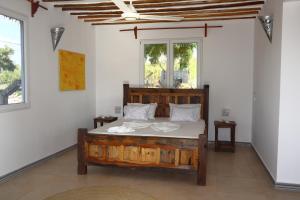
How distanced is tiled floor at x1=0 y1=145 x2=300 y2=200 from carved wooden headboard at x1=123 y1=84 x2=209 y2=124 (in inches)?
54.5

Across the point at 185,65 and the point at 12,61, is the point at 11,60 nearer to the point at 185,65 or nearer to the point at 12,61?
the point at 12,61

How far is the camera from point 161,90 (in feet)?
17.7

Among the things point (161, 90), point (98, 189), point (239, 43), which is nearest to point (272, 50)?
point (239, 43)

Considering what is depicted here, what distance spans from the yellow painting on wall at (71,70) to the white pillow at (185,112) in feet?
6.20

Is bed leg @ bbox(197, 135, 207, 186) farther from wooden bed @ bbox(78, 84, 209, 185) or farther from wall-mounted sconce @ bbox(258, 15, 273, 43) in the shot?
wall-mounted sconce @ bbox(258, 15, 273, 43)

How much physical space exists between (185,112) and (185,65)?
113cm

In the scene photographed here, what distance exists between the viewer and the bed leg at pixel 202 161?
3.32 metres

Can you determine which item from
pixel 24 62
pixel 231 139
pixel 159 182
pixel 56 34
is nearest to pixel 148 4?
pixel 56 34

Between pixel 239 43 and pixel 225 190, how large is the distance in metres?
3.15

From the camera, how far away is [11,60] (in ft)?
11.5

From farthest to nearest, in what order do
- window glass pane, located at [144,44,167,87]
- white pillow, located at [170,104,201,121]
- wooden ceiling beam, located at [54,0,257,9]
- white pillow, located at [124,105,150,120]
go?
window glass pane, located at [144,44,167,87] < white pillow, located at [124,105,150,120] < white pillow, located at [170,104,201,121] < wooden ceiling beam, located at [54,0,257,9]

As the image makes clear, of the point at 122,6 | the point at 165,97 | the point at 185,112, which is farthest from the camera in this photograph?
the point at 165,97

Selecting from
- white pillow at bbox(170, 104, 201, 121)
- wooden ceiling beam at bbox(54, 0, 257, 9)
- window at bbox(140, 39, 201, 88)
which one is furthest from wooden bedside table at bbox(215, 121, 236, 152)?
wooden ceiling beam at bbox(54, 0, 257, 9)

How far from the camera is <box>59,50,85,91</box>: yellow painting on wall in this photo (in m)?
4.68
